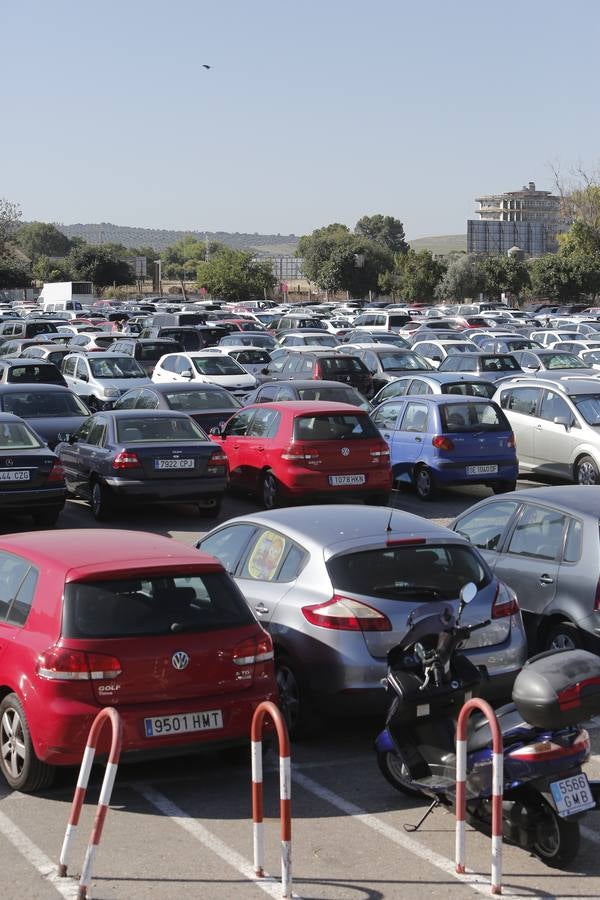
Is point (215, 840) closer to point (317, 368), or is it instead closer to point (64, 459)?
point (64, 459)

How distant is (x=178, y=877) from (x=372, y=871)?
3.01ft

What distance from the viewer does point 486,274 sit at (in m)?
81.1

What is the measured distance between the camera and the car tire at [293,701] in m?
8.34

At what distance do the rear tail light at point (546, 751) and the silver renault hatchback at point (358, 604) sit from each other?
183 centimetres

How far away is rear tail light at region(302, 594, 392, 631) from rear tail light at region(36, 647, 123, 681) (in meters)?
1.60

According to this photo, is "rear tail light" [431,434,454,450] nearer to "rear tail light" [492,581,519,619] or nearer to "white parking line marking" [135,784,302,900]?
"rear tail light" [492,581,519,619]

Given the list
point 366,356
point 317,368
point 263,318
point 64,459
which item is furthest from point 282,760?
point 263,318

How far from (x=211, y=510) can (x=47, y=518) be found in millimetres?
2229

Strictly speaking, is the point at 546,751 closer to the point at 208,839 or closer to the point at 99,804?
the point at 208,839

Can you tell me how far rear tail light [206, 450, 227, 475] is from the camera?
16.6 meters

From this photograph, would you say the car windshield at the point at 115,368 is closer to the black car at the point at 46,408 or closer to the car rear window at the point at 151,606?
the black car at the point at 46,408

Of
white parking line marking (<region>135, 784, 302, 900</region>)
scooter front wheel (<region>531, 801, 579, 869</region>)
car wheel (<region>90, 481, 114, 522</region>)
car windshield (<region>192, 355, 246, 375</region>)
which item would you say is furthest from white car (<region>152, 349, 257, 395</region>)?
scooter front wheel (<region>531, 801, 579, 869</region>)

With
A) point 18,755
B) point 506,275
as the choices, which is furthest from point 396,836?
point 506,275

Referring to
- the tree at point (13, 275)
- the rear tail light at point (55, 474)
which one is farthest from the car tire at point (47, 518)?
the tree at point (13, 275)
